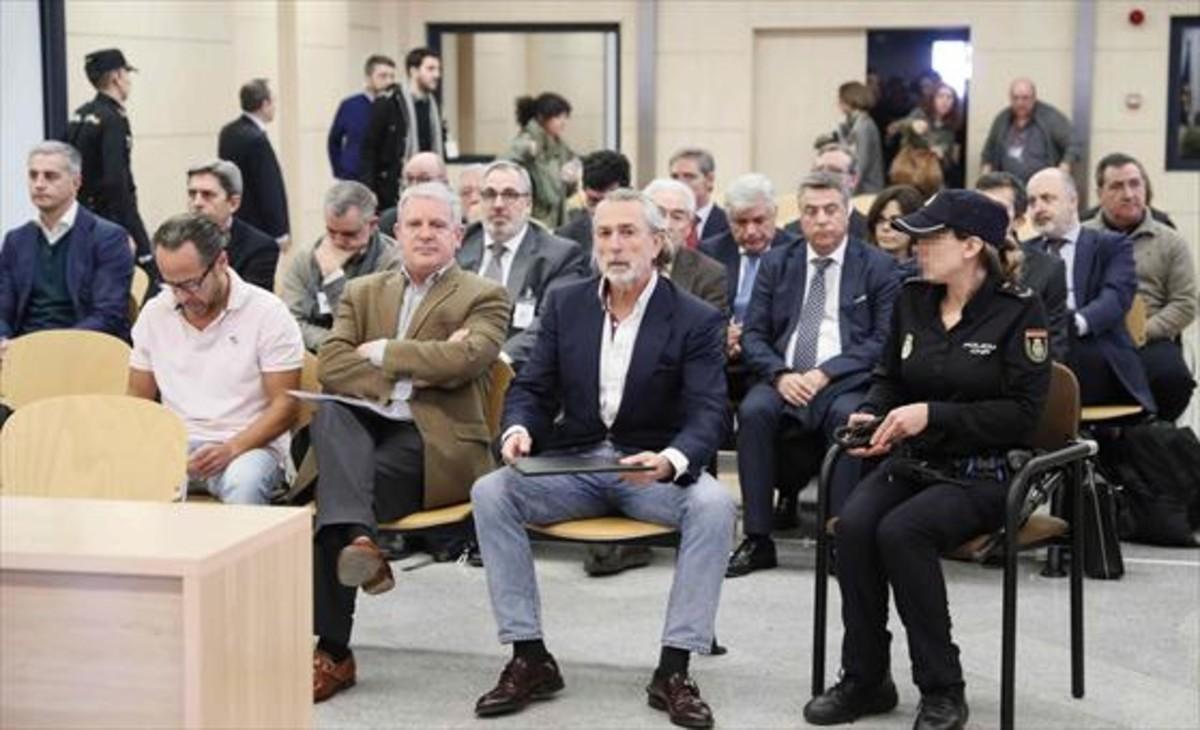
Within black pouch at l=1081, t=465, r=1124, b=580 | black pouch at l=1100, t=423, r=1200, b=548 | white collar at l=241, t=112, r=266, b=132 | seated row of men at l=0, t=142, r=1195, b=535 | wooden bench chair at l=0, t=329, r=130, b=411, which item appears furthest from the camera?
white collar at l=241, t=112, r=266, b=132

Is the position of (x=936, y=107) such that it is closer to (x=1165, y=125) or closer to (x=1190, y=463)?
(x=1165, y=125)

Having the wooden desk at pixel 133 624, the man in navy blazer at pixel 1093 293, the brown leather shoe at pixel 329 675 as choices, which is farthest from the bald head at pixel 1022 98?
the wooden desk at pixel 133 624

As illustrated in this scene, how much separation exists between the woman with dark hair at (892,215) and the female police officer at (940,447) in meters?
1.76

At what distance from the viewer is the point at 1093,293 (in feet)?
20.0

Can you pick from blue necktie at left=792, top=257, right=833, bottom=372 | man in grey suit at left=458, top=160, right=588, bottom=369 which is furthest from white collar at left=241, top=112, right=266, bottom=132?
blue necktie at left=792, top=257, right=833, bottom=372

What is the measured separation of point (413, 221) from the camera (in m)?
4.94

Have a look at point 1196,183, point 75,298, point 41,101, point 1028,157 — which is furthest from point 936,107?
point 75,298

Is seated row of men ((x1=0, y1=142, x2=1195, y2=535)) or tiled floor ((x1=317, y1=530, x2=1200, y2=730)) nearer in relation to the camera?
tiled floor ((x1=317, y1=530, x2=1200, y2=730))

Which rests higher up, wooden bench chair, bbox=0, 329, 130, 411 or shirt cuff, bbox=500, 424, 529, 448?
wooden bench chair, bbox=0, 329, 130, 411

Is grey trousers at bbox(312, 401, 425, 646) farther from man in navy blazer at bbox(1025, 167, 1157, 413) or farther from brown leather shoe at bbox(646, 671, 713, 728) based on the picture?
man in navy blazer at bbox(1025, 167, 1157, 413)

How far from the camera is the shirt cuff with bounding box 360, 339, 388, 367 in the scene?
189 inches

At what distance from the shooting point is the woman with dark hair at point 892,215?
615 centimetres

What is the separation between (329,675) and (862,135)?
8480 mm

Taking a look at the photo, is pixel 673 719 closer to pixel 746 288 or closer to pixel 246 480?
pixel 246 480
